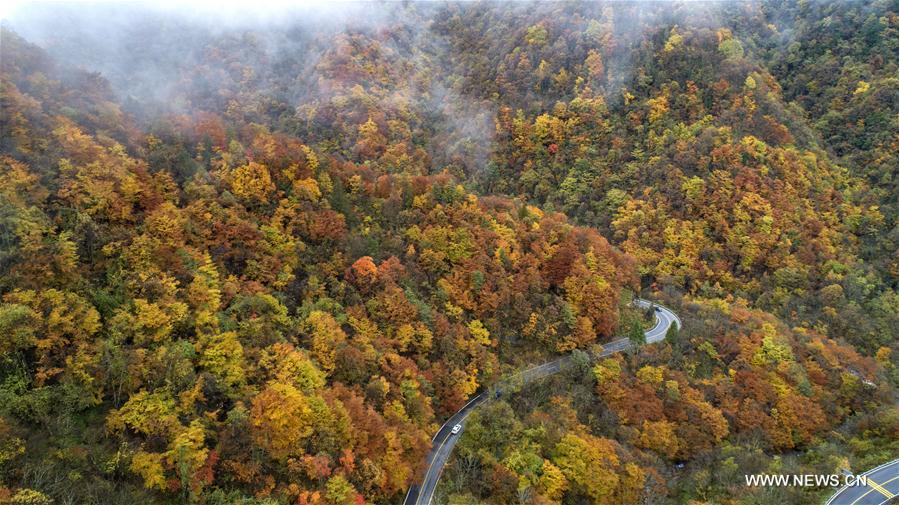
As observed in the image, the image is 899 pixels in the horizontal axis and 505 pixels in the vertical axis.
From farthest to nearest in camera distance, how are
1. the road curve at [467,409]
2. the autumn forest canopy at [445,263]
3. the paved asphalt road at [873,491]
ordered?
1. the road curve at [467,409]
2. the paved asphalt road at [873,491]
3. the autumn forest canopy at [445,263]

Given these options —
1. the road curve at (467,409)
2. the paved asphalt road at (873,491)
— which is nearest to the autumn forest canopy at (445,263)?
the road curve at (467,409)

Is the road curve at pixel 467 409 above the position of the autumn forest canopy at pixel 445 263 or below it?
below

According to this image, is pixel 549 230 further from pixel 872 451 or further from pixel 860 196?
pixel 860 196

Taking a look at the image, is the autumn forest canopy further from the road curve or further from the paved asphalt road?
the paved asphalt road

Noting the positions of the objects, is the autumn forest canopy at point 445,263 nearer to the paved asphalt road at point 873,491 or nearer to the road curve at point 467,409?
the road curve at point 467,409

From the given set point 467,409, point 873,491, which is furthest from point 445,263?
point 873,491

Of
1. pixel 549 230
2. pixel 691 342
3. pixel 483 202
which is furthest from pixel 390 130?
pixel 691 342

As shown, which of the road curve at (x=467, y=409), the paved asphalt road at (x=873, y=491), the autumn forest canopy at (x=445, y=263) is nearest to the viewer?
the autumn forest canopy at (x=445, y=263)
